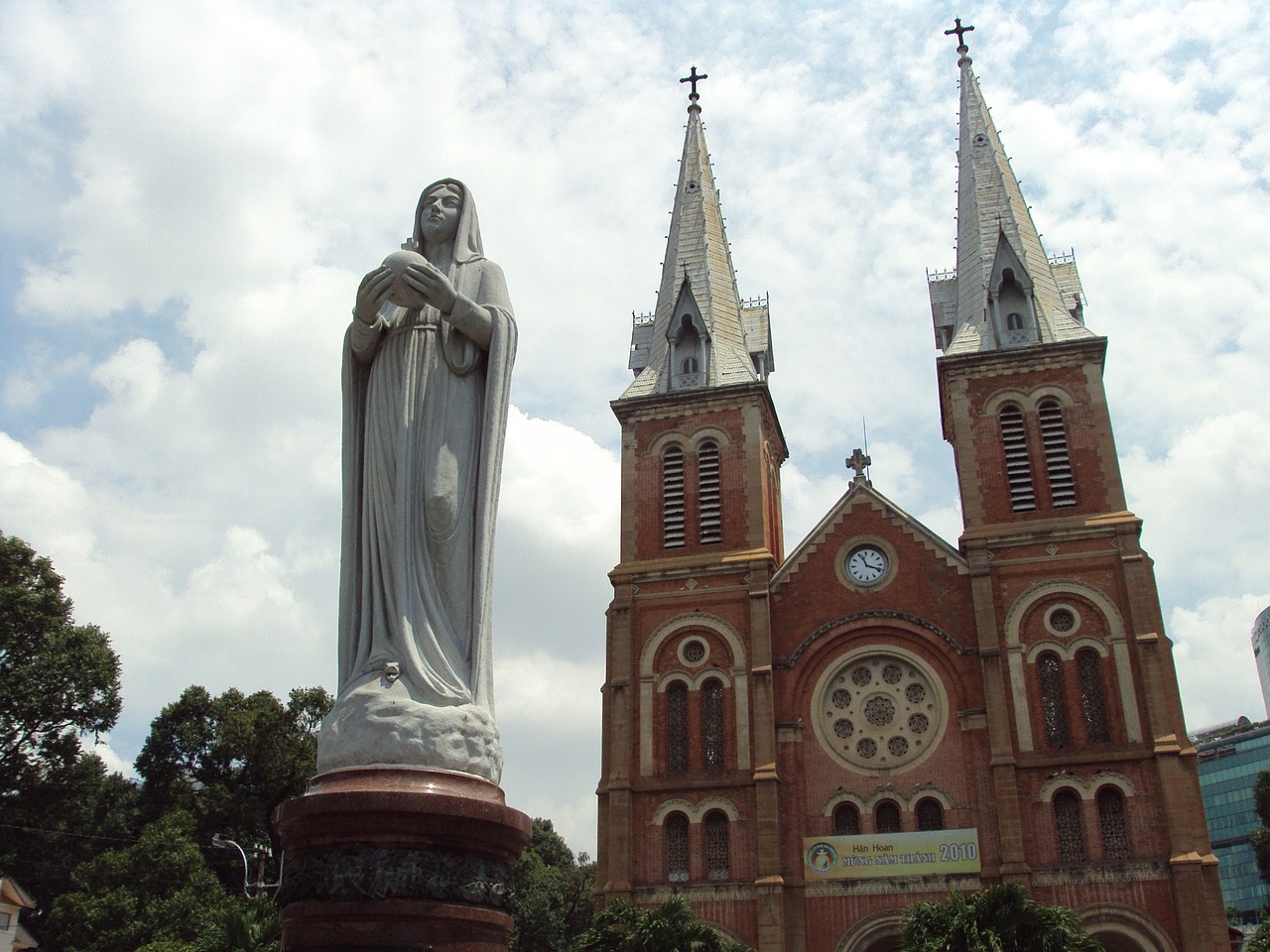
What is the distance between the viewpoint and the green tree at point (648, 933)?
1912 cm

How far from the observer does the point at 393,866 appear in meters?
4.73

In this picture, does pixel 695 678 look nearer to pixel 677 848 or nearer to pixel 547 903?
pixel 677 848

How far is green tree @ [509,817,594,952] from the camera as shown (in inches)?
1666

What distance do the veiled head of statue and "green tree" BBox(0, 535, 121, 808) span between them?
2065 cm

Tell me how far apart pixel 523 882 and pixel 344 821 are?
4063 centimetres

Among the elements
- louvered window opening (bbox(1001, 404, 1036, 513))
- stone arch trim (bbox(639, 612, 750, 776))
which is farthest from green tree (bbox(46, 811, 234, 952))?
louvered window opening (bbox(1001, 404, 1036, 513))

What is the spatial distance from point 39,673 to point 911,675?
19.8 meters

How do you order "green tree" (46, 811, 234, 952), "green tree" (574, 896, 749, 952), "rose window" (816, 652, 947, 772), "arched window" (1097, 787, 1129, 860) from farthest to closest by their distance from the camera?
1. "rose window" (816, 652, 947, 772)
2. "green tree" (46, 811, 234, 952)
3. "arched window" (1097, 787, 1129, 860)
4. "green tree" (574, 896, 749, 952)

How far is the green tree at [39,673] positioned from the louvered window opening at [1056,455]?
2282 cm

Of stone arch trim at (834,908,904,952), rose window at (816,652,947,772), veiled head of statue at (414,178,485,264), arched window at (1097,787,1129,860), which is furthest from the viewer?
rose window at (816,652,947,772)

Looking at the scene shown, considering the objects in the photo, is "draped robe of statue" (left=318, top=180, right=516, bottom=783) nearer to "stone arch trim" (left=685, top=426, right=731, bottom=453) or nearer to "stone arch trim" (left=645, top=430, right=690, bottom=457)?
"stone arch trim" (left=685, top=426, right=731, bottom=453)

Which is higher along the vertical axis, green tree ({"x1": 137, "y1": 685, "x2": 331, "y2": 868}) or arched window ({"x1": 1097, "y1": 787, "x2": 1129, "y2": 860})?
green tree ({"x1": 137, "y1": 685, "x2": 331, "y2": 868})

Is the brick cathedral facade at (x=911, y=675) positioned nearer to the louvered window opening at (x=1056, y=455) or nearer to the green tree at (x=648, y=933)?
the louvered window opening at (x=1056, y=455)

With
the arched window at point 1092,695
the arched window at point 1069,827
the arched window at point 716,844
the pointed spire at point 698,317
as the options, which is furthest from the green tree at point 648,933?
the pointed spire at point 698,317
